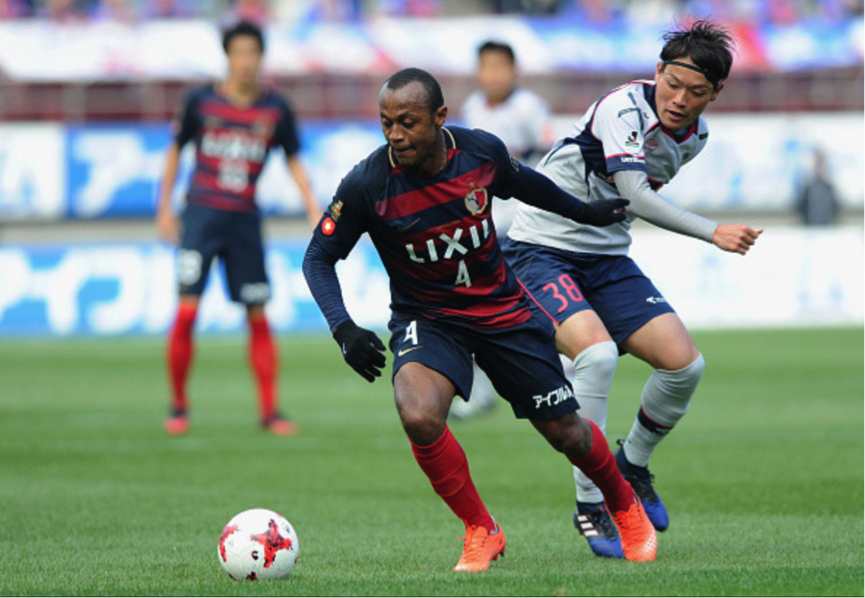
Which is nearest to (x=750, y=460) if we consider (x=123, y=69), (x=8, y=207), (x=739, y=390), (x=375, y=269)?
(x=739, y=390)

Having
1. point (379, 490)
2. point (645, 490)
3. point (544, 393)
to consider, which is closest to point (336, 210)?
point (544, 393)

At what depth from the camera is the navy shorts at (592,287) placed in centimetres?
591

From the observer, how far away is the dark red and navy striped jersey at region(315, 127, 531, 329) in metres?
5.06

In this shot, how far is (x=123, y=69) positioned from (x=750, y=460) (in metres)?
19.5

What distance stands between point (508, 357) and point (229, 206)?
17.3 ft

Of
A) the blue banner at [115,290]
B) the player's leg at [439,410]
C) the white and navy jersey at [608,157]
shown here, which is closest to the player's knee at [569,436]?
the player's leg at [439,410]

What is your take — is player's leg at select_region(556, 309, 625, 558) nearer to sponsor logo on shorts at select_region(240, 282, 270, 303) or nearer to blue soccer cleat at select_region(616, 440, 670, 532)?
blue soccer cleat at select_region(616, 440, 670, 532)

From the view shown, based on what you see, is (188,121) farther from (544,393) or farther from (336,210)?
(544,393)

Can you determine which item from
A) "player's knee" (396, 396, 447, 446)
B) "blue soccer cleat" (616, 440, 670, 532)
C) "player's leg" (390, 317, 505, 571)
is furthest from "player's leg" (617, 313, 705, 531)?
"player's knee" (396, 396, 447, 446)

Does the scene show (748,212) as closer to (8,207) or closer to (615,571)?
(8,207)

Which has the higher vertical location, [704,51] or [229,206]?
[704,51]

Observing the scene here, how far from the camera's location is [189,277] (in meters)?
9.97

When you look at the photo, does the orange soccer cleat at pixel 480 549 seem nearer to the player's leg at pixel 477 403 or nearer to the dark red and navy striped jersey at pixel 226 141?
the dark red and navy striped jersey at pixel 226 141

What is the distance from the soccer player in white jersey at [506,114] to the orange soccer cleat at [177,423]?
2773 mm
